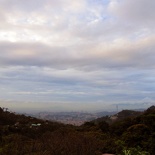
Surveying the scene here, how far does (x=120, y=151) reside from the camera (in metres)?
11.8

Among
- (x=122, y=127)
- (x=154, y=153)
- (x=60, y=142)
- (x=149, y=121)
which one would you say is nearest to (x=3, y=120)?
(x=122, y=127)

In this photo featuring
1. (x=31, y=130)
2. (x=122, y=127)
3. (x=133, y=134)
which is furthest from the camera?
(x=31, y=130)

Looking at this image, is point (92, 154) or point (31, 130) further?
point (31, 130)

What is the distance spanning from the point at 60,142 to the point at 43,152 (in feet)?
2.94

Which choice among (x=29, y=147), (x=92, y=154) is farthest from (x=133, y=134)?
(x=29, y=147)

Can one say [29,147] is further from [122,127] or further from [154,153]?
[122,127]

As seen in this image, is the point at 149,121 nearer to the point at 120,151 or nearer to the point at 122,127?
the point at 122,127

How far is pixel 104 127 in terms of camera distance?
18.4 m

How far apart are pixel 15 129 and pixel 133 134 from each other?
7.93 metres

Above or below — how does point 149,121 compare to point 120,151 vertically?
above

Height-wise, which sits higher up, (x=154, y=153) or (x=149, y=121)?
(x=149, y=121)

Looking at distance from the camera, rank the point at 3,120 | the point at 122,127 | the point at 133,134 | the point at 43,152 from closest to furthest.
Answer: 1. the point at 43,152
2. the point at 133,134
3. the point at 122,127
4. the point at 3,120

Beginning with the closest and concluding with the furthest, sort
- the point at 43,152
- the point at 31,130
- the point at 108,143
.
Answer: the point at 43,152 < the point at 108,143 < the point at 31,130

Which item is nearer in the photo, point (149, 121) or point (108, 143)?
point (108, 143)
